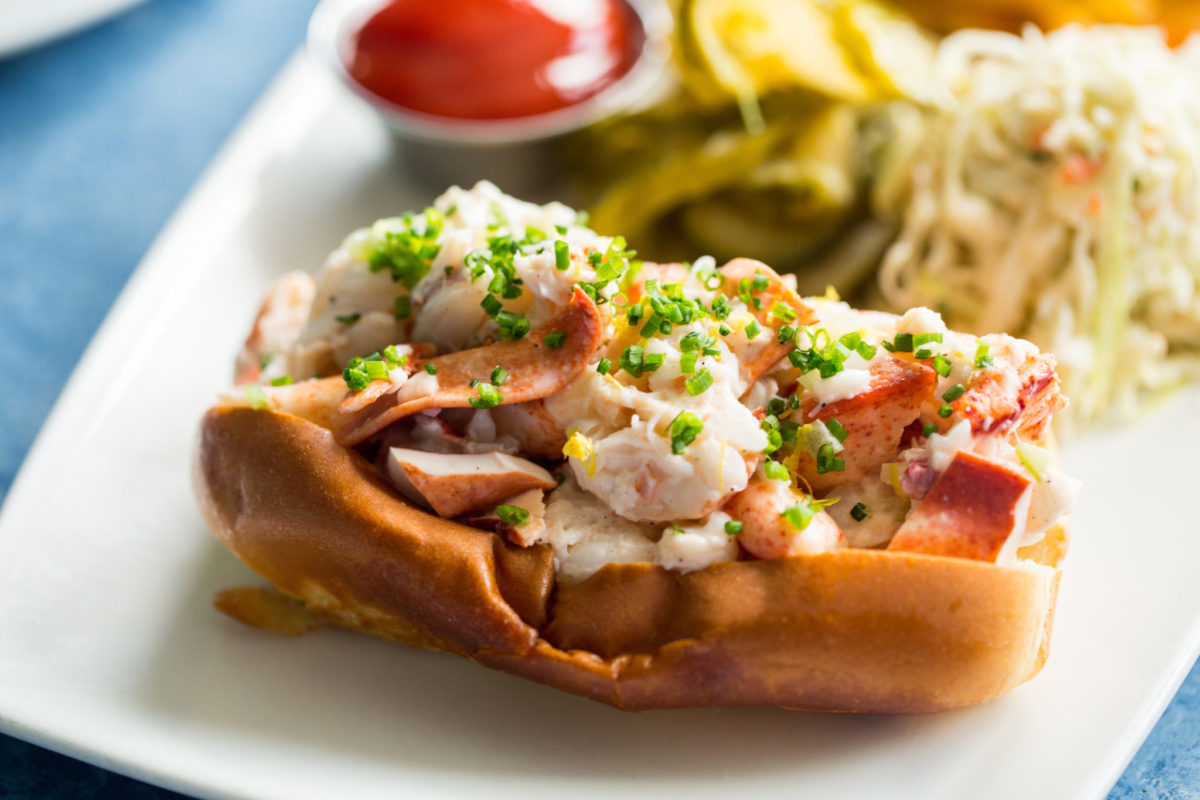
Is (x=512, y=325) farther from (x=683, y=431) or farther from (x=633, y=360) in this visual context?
(x=683, y=431)

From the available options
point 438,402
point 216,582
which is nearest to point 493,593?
point 438,402

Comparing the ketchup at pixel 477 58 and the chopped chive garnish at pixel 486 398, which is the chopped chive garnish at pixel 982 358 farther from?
the ketchup at pixel 477 58

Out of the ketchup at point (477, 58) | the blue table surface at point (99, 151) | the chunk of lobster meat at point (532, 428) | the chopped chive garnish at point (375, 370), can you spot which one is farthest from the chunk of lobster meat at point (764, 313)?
the ketchup at point (477, 58)

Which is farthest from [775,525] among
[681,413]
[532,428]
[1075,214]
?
[1075,214]

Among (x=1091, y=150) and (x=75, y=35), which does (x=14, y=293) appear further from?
(x=1091, y=150)

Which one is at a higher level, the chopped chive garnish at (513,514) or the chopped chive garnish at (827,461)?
the chopped chive garnish at (827,461)

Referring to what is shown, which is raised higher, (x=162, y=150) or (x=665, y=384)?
(x=665, y=384)

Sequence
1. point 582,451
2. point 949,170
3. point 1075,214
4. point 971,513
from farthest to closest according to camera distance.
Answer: point 949,170, point 1075,214, point 582,451, point 971,513
